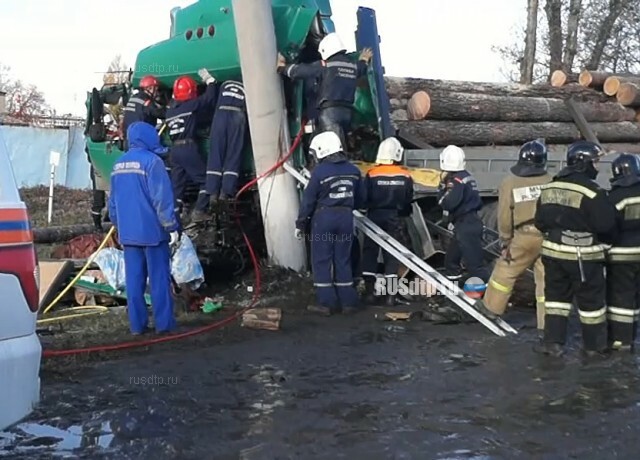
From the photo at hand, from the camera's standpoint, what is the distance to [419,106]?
1271 centimetres

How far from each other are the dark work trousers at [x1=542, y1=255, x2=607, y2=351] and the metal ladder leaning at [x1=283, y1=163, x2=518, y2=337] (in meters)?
0.80

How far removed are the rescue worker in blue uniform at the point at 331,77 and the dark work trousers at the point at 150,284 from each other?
2.63 metres

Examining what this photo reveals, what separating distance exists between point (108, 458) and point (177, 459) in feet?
1.23

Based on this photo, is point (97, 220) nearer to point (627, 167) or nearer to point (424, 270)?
point (424, 270)

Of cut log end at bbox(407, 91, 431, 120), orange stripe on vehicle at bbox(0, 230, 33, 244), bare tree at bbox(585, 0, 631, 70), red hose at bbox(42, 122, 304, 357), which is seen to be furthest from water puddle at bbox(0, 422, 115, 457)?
bare tree at bbox(585, 0, 631, 70)

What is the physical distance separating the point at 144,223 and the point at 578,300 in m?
3.78

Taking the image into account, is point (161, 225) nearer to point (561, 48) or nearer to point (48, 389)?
point (48, 389)

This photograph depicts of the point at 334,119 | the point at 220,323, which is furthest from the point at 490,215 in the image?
the point at 220,323

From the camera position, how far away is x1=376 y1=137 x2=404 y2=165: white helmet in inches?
376

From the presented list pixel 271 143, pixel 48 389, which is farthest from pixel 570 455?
pixel 271 143

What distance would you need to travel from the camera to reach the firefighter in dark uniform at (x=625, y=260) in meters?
7.31

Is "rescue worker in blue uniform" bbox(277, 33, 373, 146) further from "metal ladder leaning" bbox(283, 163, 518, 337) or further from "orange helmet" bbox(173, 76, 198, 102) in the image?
"orange helmet" bbox(173, 76, 198, 102)

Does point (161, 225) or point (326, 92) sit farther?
point (326, 92)

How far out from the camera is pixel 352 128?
10500mm
